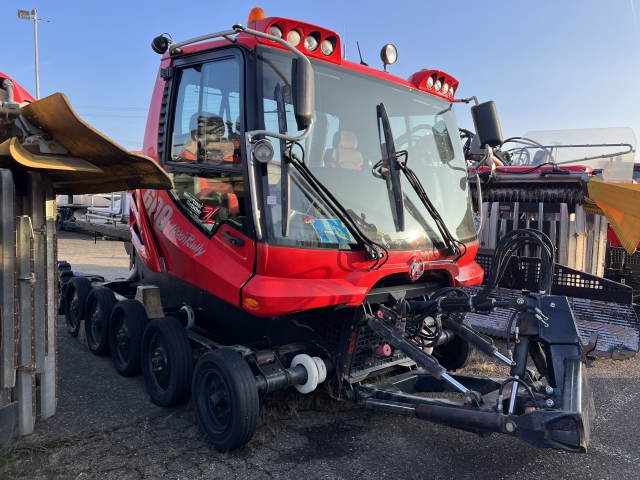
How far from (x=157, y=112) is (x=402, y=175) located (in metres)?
2.02

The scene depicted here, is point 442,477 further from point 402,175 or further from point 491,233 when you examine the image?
point 491,233

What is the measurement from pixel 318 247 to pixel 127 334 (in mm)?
2143

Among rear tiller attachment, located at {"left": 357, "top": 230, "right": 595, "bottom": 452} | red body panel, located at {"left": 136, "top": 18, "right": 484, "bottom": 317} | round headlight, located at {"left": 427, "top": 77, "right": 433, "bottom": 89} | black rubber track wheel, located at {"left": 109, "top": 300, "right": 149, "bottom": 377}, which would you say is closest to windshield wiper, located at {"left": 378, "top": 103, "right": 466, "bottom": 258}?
red body panel, located at {"left": 136, "top": 18, "right": 484, "bottom": 317}

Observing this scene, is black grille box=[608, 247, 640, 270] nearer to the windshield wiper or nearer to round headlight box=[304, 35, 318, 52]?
the windshield wiper

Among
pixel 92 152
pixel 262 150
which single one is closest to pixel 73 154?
pixel 92 152

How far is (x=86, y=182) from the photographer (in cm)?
394

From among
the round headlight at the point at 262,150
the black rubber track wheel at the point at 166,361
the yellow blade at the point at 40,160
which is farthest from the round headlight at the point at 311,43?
the black rubber track wheel at the point at 166,361

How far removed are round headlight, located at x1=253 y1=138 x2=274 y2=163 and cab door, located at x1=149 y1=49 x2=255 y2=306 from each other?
0.21m

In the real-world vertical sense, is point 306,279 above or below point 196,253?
Answer: below

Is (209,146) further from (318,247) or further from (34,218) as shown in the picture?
(34,218)

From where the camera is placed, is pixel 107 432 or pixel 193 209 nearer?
pixel 107 432

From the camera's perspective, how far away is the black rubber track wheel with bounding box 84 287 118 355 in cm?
497

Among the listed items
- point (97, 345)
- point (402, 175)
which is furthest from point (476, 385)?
point (97, 345)

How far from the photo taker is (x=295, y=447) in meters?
3.36
